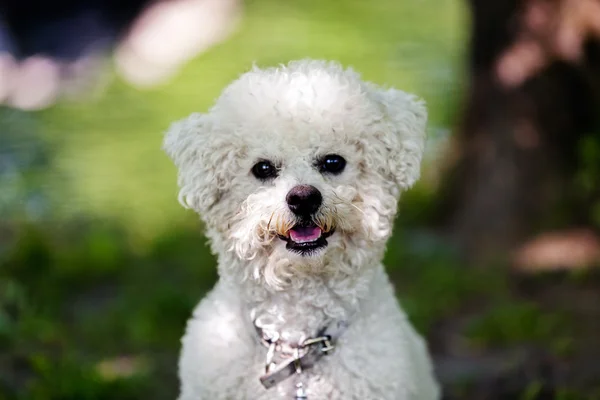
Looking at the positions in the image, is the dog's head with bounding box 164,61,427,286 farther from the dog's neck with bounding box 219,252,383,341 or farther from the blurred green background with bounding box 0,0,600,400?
the blurred green background with bounding box 0,0,600,400

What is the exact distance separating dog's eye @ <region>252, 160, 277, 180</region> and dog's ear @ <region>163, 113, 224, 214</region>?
141 mm

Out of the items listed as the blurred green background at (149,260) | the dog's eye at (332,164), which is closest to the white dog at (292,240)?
the dog's eye at (332,164)

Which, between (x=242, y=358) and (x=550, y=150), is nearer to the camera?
(x=242, y=358)

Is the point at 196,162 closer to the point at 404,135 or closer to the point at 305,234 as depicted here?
the point at 305,234

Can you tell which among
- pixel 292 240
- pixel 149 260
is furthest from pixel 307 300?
pixel 149 260

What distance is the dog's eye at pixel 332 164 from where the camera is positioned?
3121 millimetres

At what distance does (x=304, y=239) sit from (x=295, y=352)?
0.46 m

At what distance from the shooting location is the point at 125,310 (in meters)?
5.29

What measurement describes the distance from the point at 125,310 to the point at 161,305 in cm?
30

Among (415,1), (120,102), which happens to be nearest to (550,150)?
(120,102)

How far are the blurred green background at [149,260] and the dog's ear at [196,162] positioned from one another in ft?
1.87

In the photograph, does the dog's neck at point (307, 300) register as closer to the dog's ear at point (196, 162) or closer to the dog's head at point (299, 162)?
the dog's head at point (299, 162)

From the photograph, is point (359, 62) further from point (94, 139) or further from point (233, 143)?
point (233, 143)

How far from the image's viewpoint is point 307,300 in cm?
318
